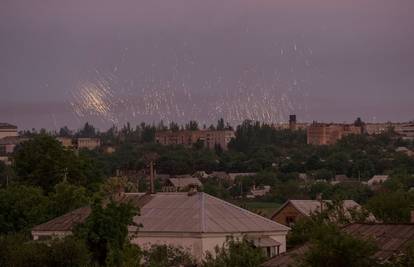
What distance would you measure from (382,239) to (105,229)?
46.6 ft

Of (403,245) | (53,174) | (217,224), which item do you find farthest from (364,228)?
(53,174)

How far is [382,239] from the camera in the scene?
41156mm

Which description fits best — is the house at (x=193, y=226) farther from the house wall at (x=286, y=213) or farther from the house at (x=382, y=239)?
the house wall at (x=286, y=213)

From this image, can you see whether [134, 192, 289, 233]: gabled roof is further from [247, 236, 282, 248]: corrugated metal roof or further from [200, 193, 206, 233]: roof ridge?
[247, 236, 282, 248]: corrugated metal roof

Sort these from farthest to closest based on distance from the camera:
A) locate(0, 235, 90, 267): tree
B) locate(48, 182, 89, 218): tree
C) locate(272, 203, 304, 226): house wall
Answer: locate(272, 203, 304, 226): house wall → locate(48, 182, 89, 218): tree → locate(0, 235, 90, 267): tree

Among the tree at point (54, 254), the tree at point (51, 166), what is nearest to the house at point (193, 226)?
the tree at point (54, 254)

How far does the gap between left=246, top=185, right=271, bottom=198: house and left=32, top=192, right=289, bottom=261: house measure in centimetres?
9780

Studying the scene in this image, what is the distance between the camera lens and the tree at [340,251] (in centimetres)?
3497

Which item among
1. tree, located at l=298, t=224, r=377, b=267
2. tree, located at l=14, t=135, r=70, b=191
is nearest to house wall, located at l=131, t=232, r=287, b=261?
tree, located at l=298, t=224, r=377, b=267

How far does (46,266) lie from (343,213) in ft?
60.6

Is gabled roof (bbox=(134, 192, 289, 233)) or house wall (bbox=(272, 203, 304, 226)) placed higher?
gabled roof (bbox=(134, 192, 289, 233))

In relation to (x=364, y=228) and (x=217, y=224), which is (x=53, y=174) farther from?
(x=364, y=228)

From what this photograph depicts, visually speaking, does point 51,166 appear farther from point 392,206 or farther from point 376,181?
point 376,181

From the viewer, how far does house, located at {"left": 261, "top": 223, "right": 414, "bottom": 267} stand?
38.9 meters
